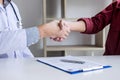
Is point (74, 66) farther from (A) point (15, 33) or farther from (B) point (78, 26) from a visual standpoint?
(B) point (78, 26)

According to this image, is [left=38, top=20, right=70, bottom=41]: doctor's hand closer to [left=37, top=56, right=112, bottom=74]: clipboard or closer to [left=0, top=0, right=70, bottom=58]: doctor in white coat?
[left=0, top=0, right=70, bottom=58]: doctor in white coat

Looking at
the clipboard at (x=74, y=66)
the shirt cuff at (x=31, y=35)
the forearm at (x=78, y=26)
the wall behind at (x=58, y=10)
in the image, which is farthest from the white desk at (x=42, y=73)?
the wall behind at (x=58, y=10)

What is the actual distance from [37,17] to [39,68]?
169 cm

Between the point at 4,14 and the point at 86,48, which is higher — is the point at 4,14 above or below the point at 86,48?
above

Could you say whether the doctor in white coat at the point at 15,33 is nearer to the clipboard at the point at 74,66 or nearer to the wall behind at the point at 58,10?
the clipboard at the point at 74,66

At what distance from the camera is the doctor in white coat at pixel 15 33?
107 cm

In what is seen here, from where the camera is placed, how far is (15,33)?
1.07 meters

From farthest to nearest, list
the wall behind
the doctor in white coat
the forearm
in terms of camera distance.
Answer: the wall behind
the forearm
the doctor in white coat

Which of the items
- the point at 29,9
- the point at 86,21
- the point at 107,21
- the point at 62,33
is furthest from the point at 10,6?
the point at 29,9

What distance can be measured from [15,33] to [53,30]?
0.88 ft

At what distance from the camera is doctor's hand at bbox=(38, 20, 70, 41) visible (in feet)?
3.81

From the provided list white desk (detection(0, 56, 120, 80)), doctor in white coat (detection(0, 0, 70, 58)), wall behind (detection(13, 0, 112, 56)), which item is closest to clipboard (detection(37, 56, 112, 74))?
white desk (detection(0, 56, 120, 80))

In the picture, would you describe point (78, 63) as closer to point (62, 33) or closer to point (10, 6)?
point (62, 33)

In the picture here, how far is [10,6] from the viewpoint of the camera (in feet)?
4.84
